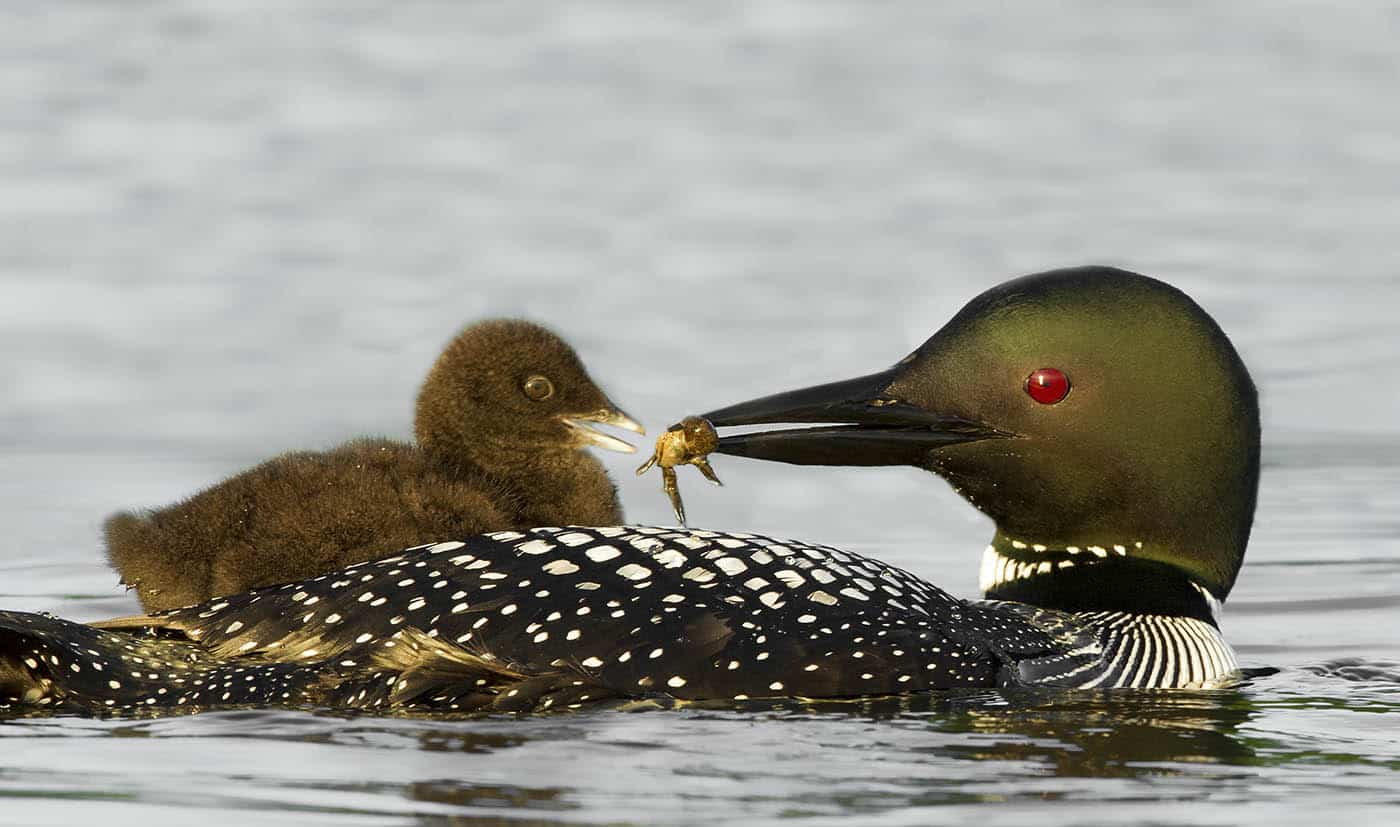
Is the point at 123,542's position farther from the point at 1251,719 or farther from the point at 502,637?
the point at 1251,719

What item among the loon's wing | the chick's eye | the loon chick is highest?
the chick's eye

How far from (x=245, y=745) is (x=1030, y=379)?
1765 millimetres

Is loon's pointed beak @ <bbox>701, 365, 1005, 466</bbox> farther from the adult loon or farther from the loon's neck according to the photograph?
the loon's neck

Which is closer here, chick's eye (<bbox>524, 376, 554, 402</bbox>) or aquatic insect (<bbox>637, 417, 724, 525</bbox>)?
aquatic insect (<bbox>637, 417, 724, 525</bbox>)

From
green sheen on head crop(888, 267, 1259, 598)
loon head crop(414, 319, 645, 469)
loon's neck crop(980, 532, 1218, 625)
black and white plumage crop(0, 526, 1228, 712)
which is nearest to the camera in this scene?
black and white plumage crop(0, 526, 1228, 712)

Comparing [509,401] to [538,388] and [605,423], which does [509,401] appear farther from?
[605,423]

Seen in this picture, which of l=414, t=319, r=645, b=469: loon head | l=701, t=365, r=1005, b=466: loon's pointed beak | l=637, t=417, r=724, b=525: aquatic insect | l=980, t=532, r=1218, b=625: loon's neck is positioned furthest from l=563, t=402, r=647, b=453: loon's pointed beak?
l=980, t=532, r=1218, b=625: loon's neck

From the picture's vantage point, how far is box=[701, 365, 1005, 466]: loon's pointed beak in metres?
5.29

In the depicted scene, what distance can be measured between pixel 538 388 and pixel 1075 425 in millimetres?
1468

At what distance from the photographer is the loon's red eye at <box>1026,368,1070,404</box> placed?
5.24 m

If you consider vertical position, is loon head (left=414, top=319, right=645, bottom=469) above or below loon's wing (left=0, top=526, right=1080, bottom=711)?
above

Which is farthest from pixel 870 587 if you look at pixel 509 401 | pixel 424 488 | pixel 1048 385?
pixel 509 401

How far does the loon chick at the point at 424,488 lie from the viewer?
17.8ft

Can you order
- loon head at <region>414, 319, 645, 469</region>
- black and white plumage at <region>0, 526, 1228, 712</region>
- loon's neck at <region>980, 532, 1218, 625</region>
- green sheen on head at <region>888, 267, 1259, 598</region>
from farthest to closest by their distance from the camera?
1. loon head at <region>414, 319, 645, 469</region>
2. loon's neck at <region>980, 532, 1218, 625</region>
3. green sheen on head at <region>888, 267, 1259, 598</region>
4. black and white plumage at <region>0, 526, 1228, 712</region>
